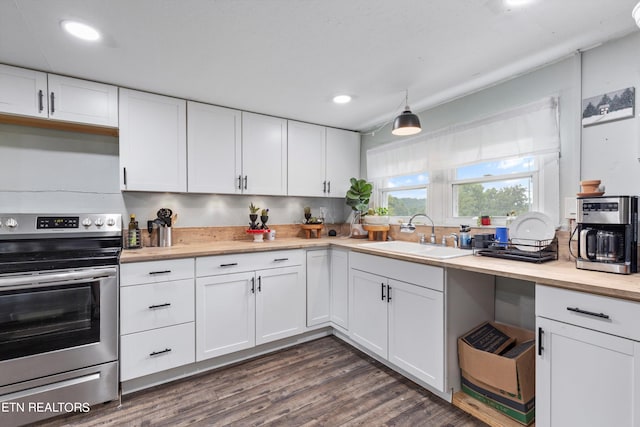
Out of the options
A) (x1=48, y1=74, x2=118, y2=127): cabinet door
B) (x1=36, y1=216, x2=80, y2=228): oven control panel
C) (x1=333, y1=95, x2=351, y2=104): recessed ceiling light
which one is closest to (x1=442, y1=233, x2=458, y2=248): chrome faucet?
(x1=333, y1=95, x2=351, y2=104): recessed ceiling light

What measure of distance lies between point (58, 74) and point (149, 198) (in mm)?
1086

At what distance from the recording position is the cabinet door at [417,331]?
75.0 inches

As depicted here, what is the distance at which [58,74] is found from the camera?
212 cm

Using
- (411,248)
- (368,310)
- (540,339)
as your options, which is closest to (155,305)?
(368,310)

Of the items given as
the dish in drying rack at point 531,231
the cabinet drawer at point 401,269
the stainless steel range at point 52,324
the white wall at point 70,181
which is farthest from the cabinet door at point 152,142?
the dish in drying rack at point 531,231

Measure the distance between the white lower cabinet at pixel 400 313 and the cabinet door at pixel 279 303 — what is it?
1.60ft

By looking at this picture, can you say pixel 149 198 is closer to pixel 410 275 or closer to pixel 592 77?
pixel 410 275

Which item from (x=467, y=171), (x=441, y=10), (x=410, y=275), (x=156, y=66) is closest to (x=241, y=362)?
(x=410, y=275)

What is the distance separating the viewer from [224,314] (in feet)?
7.86

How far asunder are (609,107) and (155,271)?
3100 millimetres

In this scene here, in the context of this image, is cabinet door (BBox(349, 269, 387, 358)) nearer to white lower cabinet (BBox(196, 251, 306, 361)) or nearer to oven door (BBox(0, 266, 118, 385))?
white lower cabinet (BBox(196, 251, 306, 361))

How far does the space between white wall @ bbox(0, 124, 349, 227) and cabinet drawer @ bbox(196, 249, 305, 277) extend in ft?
2.36

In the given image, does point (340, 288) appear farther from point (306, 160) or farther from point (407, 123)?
point (407, 123)

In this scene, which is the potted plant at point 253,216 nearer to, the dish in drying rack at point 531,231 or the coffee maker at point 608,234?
the dish in drying rack at point 531,231
